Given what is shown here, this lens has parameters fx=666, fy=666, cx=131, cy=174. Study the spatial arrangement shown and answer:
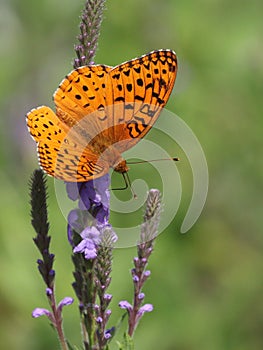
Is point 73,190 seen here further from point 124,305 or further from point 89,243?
point 124,305

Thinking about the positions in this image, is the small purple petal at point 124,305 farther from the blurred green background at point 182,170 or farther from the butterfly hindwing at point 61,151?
the blurred green background at point 182,170

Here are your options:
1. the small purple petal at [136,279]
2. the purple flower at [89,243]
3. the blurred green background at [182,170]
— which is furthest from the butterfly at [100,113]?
the blurred green background at [182,170]

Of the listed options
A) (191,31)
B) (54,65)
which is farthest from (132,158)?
(54,65)

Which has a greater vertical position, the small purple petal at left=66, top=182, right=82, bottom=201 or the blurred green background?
the blurred green background

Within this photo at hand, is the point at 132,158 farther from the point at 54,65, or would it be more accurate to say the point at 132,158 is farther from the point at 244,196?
the point at 54,65

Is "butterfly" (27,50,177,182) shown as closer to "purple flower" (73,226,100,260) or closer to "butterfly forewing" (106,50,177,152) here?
"butterfly forewing" (106,50,177,152)

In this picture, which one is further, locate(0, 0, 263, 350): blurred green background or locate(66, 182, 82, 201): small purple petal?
locate(0, 0, 263, 350): blurred green background

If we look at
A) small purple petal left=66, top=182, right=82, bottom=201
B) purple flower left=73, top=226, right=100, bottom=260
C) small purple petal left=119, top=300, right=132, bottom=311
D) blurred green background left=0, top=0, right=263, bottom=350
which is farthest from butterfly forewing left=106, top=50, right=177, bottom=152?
blurred green background left=0, top=0, right=263, bottom=350
